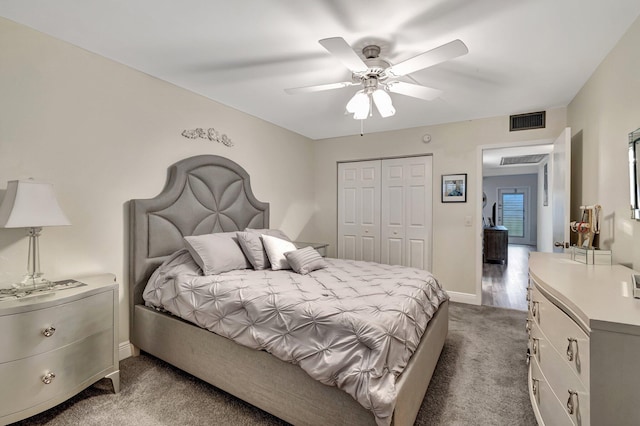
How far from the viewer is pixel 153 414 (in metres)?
1.79

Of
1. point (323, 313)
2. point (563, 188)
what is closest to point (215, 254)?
point (323, 313)

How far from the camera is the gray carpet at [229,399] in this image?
175 cm

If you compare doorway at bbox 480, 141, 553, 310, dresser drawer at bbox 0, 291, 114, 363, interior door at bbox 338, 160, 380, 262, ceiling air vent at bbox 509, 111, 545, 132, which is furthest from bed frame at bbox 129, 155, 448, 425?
doorway at bbox 480, 141, 553, 310

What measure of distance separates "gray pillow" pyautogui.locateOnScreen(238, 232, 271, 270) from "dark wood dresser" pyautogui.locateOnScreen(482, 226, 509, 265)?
5.75 m

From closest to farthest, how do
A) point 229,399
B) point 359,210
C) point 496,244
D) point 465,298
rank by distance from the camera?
point 229,399
point 465,298
point 359,210
point 496,244

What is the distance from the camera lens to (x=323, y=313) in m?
1.60

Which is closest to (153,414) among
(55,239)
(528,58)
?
(55,239)

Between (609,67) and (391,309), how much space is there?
242 cm

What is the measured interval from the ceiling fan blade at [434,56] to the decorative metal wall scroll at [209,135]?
6.53 ft

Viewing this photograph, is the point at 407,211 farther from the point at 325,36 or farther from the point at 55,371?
the point at 55,371

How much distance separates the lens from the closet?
165 inches

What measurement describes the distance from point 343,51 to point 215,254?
1818 millimetres

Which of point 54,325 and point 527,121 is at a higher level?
point 527,121

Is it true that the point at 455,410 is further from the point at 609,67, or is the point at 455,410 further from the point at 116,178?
the point at 116,178
